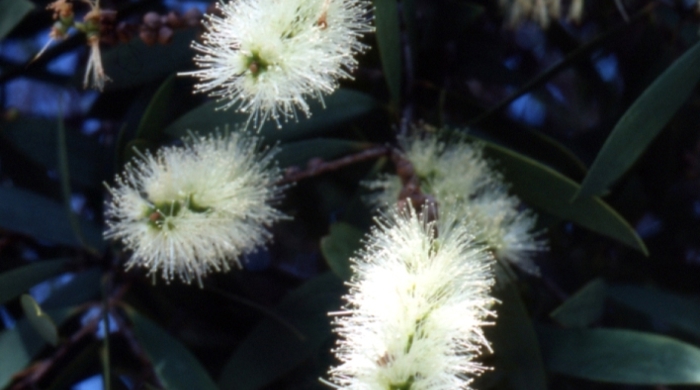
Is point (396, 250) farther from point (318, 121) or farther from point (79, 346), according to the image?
point (79, 346)

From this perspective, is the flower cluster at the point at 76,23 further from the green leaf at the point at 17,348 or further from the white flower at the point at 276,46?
the green leaf at the point at 17,348

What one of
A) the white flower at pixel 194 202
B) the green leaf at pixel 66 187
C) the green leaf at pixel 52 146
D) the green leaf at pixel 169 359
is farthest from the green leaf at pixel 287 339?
the green leaf at pixel 52 146

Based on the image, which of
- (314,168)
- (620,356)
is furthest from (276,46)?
(620,356)

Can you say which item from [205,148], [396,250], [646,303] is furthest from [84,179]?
[646,303]

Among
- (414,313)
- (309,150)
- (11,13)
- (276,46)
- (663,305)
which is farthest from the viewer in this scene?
(663,305)

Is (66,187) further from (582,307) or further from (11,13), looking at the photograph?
(582,307)

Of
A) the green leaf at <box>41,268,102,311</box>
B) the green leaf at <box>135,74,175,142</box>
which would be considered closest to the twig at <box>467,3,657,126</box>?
the green leaf at <box>135,74,175,142</box>

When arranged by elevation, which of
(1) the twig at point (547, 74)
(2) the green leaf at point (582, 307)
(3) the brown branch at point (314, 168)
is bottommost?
(2) the green leaf at point (582, 307)
